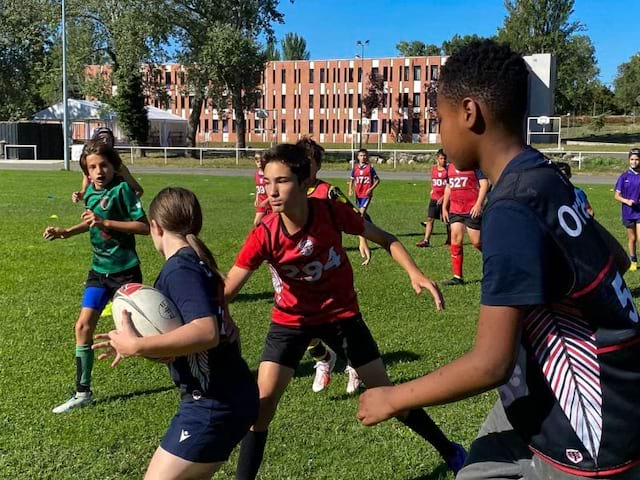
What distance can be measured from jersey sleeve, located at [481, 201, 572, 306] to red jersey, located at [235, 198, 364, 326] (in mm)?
2321

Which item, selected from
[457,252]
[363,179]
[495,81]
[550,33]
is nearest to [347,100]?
[550,33]

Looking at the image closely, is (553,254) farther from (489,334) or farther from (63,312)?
(63,312)

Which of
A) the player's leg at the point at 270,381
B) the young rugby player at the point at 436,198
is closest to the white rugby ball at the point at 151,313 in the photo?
the player's leg at the point at 270,381

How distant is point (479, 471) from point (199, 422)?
4.08 feet

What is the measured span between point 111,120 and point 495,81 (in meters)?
54.9

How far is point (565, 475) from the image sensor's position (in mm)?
2082

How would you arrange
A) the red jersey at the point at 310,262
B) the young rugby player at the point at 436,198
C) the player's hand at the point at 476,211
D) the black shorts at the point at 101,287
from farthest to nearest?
A: the young rugby player at the point at 436,198 → the player's hand at the point at 476,211 → the black shorts at the point at 101,287 → the red jersey at the point at 310,262

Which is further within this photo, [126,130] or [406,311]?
[126,130]

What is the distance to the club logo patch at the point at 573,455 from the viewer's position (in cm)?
204

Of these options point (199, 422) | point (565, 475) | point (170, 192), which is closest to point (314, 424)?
point (199, 422)

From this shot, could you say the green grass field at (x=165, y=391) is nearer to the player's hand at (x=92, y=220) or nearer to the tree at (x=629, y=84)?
the player's hand at (x=92, y=220)

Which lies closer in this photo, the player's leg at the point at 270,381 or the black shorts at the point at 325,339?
the player's leg at the point at 270,381

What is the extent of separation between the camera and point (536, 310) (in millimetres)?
2037

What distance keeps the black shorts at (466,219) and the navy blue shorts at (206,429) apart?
24.6 feet
